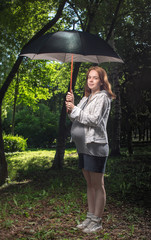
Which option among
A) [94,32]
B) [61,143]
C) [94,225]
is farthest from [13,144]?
[94,225]

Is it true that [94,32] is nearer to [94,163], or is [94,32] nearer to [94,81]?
[94,81]

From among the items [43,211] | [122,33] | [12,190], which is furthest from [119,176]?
[122,33]

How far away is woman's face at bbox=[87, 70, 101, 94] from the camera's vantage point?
407 cm

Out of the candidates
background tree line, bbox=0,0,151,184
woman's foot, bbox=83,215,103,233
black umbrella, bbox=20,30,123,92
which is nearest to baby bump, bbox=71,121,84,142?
black umbrella, bbox=20,30,123,92

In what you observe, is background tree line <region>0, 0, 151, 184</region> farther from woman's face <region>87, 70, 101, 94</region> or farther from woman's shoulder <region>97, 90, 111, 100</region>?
woman's shoulder <region>97, 90, 111, 100</region>

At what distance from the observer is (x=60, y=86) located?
19406 millimetres

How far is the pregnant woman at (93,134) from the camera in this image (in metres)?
3.78

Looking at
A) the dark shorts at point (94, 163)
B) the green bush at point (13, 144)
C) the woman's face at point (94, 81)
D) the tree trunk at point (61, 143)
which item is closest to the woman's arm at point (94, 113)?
the woman's face at point (94, 81)

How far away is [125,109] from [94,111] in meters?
10.9

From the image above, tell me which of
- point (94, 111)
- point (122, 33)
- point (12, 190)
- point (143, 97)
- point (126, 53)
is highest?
point (122, 33)

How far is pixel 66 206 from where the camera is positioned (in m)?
5.73

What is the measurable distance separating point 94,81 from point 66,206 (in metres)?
2.84

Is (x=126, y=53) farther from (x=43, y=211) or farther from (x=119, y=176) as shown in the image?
(x=43, y=211)

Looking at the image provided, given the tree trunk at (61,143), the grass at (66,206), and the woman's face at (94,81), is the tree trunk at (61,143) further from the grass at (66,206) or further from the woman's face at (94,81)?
the woman's face at (94,81)
